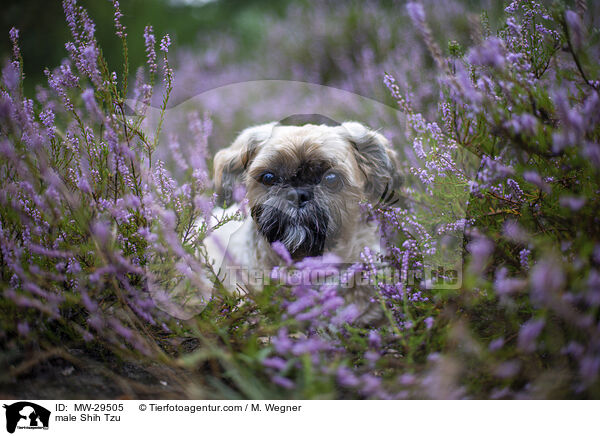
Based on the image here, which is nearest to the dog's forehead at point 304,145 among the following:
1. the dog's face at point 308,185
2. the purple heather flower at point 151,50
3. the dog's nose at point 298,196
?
the dog's face at point 308,185

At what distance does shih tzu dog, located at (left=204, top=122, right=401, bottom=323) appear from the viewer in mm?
1661

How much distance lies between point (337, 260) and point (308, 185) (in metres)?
0.35

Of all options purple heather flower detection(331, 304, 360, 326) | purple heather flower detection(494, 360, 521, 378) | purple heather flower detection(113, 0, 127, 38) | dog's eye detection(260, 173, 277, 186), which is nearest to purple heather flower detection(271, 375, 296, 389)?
purple heather flower detection(331, 304, 360, 326)

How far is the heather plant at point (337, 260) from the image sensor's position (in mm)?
1017

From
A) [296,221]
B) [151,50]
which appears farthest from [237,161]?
[151,50]

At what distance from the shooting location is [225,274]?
1.39m

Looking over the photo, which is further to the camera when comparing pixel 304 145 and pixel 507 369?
pixel 304 145

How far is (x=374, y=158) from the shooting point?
6.27ft

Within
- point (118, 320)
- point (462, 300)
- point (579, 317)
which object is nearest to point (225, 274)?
point (118, 320)

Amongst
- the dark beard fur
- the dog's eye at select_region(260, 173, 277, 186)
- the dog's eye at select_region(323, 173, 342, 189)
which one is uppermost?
the dog's eye at select_region(260, 173, 277, 186)

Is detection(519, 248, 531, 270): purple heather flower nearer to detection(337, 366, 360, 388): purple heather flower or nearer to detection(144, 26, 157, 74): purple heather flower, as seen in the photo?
detection(337, 366, 360, 388): purple heather flower
